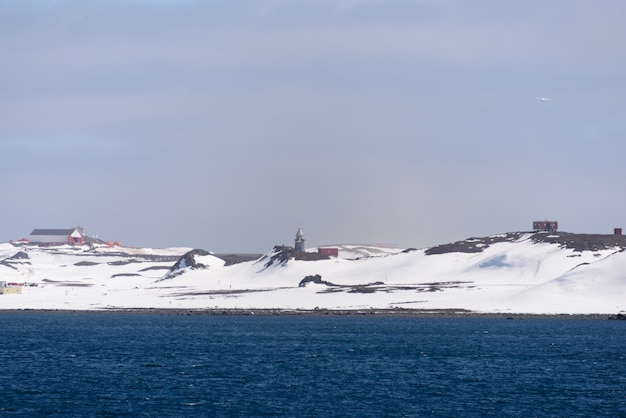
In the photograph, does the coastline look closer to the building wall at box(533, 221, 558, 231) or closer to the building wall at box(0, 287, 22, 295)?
the building wall at box(0, 287, 22, 295)

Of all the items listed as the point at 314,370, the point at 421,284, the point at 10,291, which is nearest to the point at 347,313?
the point at 421,284

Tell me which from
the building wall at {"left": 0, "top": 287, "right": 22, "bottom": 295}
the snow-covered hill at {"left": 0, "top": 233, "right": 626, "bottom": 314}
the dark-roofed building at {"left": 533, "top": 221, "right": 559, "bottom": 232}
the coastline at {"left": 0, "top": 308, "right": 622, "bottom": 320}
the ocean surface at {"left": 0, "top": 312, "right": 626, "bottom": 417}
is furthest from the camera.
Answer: the dark-roofed building at {"left": 533, "top": 221, "right": 559, "bottom": 232}

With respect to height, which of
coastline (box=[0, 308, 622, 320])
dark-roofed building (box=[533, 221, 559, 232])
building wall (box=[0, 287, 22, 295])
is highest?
dark-roofed building (box=[533, 221, 559, 232])

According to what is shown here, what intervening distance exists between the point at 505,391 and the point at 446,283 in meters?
97.5

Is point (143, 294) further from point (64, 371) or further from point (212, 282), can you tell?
point (64, 371)

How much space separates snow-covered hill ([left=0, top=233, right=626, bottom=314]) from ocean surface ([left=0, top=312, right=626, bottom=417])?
1889cm

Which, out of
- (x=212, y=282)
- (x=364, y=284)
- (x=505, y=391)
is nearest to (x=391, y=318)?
(x=364, y=284)

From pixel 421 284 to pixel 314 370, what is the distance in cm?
9024

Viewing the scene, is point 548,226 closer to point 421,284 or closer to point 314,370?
point 421,284

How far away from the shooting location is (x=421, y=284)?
159m

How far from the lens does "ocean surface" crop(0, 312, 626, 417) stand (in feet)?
176

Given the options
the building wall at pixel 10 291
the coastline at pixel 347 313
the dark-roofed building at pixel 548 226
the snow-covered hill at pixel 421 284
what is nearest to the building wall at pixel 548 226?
the dark-roofed building at pixel 548 226

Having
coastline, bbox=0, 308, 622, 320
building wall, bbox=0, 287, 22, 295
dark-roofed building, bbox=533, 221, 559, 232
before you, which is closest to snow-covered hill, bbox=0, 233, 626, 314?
building wall, bbox=0, 287, 22, 295

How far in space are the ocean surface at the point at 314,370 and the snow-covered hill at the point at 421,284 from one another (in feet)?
62.0
